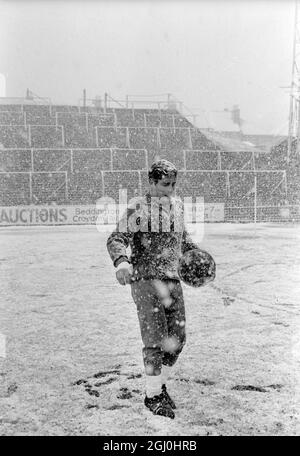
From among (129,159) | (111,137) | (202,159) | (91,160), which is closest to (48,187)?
(91,160)

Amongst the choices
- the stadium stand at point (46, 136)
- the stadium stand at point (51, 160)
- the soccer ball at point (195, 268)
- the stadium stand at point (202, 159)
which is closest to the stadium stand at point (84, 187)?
the stadium stand at point (51, 160)

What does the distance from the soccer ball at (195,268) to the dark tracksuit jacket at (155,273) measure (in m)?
0.08

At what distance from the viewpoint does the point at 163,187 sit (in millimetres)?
2926

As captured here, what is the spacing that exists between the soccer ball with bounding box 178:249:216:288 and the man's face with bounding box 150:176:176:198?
1.39ft

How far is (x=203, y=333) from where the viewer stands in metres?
4.74

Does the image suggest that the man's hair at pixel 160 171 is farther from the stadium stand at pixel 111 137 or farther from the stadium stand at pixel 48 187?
the stadium stand at pixel 111 137

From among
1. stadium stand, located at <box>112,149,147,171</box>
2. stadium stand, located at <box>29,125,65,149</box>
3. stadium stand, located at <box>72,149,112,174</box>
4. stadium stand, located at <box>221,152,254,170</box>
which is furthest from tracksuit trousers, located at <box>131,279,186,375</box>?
stadium stand, located at <box>29,125,65,149</box>

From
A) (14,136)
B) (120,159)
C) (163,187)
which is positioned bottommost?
(163,187)

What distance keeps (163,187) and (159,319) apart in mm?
807

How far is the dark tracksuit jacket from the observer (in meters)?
2.83

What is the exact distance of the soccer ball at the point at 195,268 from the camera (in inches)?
119

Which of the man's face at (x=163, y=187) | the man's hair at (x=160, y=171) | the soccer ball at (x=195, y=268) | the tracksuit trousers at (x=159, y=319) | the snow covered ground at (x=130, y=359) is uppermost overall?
the man's hair at (x=160, y=171)

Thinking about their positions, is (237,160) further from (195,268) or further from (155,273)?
(155,273)

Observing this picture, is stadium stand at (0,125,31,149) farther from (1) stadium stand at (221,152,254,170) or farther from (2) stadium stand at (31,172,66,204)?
(1) stadium stand at (221,152,254,170)
